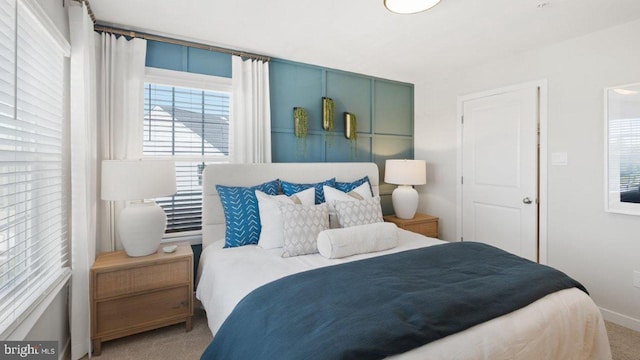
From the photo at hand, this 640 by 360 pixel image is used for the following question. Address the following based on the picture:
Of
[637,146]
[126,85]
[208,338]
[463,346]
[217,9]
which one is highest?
[217,9]

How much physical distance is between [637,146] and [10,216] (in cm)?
401

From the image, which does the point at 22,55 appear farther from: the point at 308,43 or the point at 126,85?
the point at 308,43

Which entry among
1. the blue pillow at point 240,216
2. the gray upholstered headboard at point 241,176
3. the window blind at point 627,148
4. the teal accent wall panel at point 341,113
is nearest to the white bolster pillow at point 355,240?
the blue pillow at point 240,216

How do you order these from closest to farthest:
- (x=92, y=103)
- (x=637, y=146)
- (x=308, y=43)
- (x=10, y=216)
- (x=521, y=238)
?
1. (x=10, y=216)
2. (x=92, y=103)
3. (x=637, y=146)
4. (x=308, y=43)
5. (x=521, y=238)

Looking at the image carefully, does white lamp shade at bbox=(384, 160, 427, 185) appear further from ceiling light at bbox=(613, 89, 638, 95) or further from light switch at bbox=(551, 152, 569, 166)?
ceiling light at bbox=(613, 89, 638, 95)

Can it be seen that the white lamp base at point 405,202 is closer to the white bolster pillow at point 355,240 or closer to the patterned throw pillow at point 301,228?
the white bolster pillow at point 355,240

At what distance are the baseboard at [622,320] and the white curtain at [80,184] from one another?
4.00 meters

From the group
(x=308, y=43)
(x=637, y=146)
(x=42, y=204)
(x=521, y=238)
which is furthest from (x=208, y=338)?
(x=637, y=146)

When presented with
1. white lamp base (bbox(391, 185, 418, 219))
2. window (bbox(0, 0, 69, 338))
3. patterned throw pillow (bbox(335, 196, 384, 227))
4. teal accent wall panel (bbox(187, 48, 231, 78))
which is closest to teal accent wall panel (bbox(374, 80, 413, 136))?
white lamp base (bbox(391, 185, 418, 219))

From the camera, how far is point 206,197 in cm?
262

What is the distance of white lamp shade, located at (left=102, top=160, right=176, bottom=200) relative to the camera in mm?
2080

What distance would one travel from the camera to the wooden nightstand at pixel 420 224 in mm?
3443

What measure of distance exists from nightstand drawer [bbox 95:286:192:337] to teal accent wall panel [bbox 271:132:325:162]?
5.15 ft

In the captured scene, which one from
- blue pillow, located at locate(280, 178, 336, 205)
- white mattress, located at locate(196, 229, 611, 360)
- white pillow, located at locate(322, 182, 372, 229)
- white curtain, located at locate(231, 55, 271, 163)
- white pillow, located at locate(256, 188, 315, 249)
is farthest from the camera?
white curtain, located at locate(231, 55, 271, 163)
